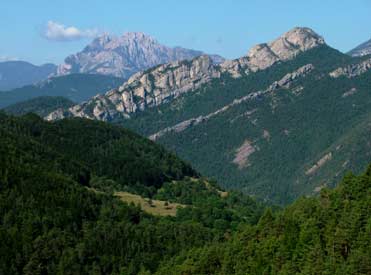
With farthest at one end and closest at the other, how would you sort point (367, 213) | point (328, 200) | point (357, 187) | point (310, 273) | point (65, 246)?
1. point (65, 246)
2. point (328, 200)
3. point (357, 187)
4. point (367, 213)
5. point (310, 273)

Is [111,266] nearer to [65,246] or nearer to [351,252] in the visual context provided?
[65,246]

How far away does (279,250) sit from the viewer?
113000 mm

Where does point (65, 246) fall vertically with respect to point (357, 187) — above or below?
below

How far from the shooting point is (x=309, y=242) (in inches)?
4365

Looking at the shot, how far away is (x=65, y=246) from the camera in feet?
616

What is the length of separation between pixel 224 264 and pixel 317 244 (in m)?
24.4

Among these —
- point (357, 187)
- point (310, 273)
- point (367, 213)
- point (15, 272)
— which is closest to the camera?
point (310, 273)

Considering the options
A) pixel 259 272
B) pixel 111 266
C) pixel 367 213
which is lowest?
pixel 111 266

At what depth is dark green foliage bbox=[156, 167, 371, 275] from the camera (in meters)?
102

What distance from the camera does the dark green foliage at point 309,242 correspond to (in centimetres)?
10150

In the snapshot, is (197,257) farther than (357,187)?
Yes

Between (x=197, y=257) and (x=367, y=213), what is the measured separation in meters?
47.2

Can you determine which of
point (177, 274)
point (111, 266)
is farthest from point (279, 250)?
point (111, 266)

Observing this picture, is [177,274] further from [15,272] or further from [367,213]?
[15,272]
